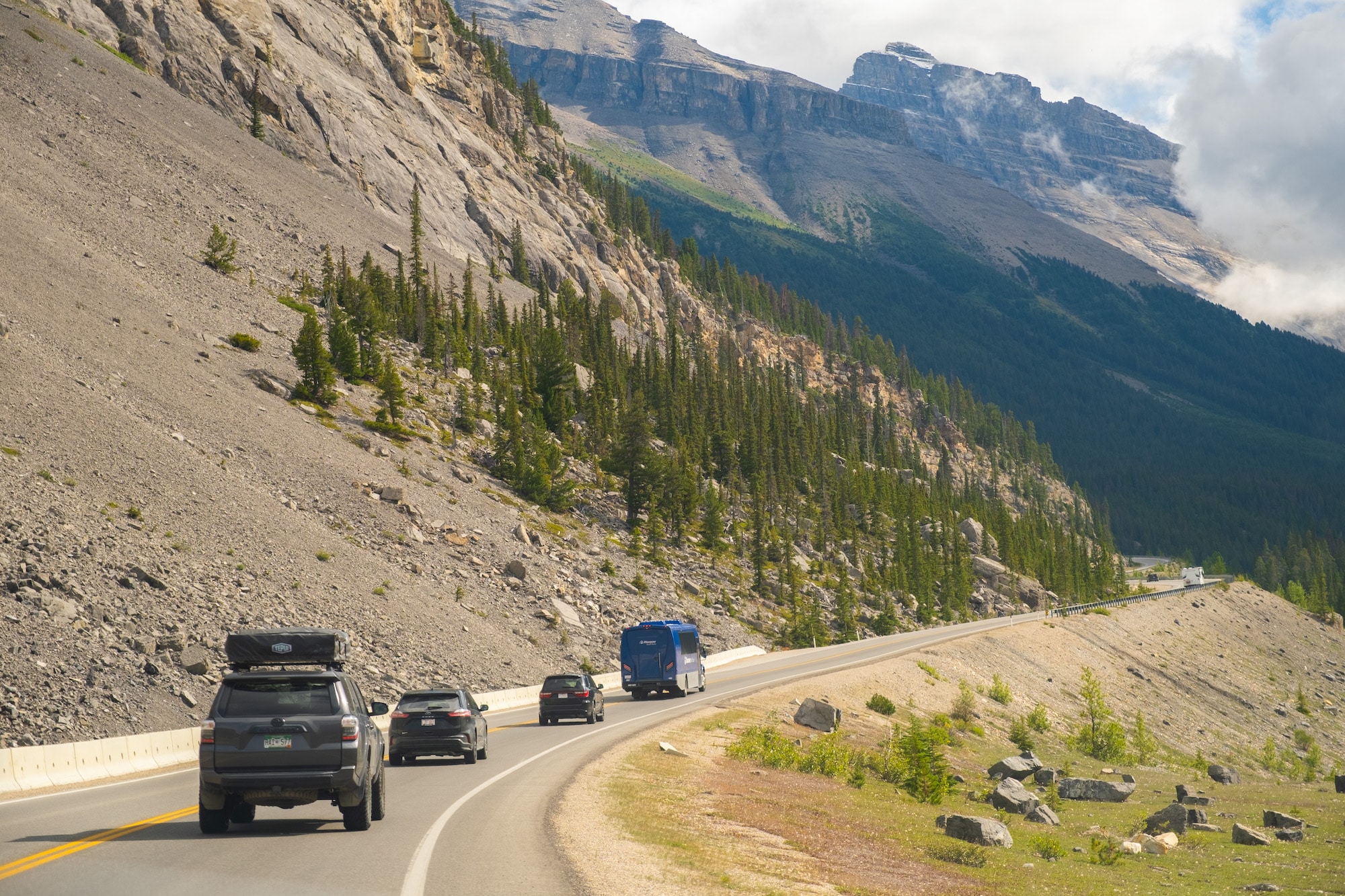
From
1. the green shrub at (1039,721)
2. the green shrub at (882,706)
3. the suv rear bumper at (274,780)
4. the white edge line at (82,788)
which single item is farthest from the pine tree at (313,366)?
the suv rear bumper at (274,780)

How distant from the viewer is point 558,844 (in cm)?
1444

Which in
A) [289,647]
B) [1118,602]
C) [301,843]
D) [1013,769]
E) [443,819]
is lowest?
[1118,602]

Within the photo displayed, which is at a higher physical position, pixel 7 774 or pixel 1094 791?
pixel 7 774

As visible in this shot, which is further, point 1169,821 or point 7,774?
point 1169,821

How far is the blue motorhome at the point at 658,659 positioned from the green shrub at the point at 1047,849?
27.1 metres

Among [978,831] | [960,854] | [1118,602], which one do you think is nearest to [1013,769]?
[978,831]

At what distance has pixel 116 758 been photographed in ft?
77.0

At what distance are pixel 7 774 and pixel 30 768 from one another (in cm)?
62

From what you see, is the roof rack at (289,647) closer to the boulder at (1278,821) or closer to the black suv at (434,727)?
the black suv at (434,727)

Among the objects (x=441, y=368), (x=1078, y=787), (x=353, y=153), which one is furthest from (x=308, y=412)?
(x=353, y=153)

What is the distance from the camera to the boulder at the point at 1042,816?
2916cm

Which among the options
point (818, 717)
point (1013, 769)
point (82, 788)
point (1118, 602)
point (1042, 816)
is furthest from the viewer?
point (1118, 602)

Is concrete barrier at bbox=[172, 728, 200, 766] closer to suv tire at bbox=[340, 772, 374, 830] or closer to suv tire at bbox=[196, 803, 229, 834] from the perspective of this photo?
suv tire at bbox=[196, 803, 229, 834]

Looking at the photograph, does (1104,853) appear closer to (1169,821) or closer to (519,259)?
(1169,821)
